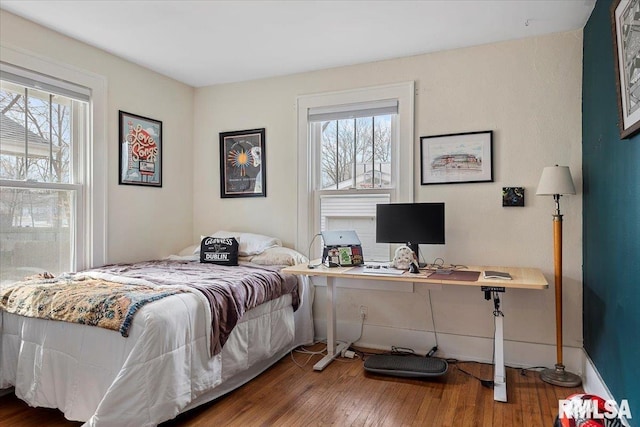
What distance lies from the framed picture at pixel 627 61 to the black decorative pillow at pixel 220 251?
284 cm

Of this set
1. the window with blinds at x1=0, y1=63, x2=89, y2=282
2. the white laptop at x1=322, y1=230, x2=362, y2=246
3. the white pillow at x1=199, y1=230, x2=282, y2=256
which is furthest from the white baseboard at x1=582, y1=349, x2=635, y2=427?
the window with blinds at x1=0, y1=63, x2=89, y2=282

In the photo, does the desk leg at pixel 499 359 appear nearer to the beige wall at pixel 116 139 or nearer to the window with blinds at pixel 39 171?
the beige wall at pixel 116 139

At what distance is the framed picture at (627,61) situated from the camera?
1767mm

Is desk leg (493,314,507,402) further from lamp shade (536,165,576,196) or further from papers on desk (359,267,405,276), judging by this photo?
lamp shade (536,165,576,196)

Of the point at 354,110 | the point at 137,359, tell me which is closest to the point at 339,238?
the point at 354,110

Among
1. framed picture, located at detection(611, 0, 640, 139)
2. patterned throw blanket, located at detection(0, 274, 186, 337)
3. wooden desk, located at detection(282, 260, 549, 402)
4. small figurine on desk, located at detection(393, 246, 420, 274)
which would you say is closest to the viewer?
framed picture, located at detection(611, 0, 640, 139)

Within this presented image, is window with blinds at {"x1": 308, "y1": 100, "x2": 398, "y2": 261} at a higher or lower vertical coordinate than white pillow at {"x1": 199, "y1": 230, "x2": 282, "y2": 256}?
higher

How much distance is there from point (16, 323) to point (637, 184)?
3431 millimetres

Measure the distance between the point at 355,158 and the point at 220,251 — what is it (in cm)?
148

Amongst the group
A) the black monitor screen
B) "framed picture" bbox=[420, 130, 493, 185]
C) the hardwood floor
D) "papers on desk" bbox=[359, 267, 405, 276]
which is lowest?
the hardwood floor

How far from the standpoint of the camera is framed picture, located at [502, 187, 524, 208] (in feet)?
10.2

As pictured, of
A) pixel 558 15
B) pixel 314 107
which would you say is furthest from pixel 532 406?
pixel 314 107

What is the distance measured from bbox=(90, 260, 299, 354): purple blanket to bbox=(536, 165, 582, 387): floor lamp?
6.35 ft

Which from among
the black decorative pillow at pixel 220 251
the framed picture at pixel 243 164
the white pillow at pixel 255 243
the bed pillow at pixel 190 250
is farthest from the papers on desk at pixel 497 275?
the bed pillow at pixel 190 250
